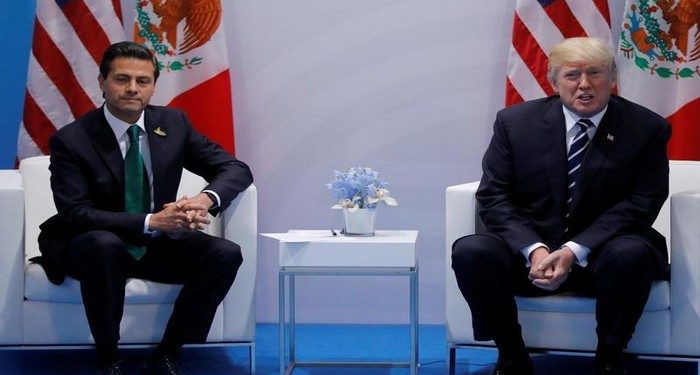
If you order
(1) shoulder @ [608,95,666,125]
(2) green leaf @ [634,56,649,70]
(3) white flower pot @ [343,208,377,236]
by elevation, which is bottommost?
(3) white flower pot @ [343,208,377,236]

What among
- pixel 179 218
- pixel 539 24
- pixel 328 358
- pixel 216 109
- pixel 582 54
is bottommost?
pixel 328 358

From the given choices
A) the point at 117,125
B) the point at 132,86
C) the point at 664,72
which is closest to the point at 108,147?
the point at 117,125

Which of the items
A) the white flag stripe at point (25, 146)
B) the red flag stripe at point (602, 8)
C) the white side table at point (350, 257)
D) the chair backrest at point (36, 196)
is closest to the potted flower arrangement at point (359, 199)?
the white side table at point (350, 257)

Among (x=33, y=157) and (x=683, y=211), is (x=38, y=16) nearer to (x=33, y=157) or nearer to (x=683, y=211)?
(x=33, y=157)

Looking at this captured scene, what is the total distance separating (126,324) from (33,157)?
110 centimetres

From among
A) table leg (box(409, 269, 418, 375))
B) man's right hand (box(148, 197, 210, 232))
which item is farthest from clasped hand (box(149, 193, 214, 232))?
table leg (box(409, 269, 418, 375))

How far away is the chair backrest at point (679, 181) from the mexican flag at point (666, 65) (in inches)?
14.5

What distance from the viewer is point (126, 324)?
3.67m

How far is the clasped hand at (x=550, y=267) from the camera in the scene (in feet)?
10.9

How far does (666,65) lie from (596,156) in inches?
43.0

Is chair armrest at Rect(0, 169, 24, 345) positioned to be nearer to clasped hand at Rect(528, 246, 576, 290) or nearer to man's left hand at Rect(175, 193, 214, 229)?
man's left hand at Rect(175, 193, 214, 229)

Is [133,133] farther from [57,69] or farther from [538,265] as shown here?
[538,265]

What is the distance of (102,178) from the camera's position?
3738 millimetres

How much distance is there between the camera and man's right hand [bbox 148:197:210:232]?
141 inches
